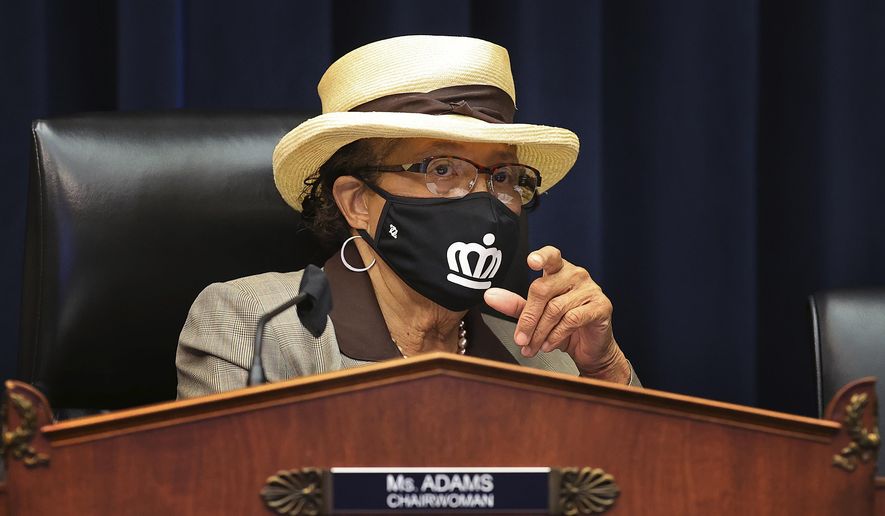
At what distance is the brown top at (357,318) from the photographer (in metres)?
1.38

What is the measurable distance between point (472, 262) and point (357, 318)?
0.59 feet

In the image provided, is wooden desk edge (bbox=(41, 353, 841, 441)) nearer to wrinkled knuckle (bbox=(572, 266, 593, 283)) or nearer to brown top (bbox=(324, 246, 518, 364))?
wrinkled knuckle (bbox=(572, 266, 593, 283))

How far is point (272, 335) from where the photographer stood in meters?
1.34

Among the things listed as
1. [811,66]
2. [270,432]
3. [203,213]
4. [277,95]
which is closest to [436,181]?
[203,213]

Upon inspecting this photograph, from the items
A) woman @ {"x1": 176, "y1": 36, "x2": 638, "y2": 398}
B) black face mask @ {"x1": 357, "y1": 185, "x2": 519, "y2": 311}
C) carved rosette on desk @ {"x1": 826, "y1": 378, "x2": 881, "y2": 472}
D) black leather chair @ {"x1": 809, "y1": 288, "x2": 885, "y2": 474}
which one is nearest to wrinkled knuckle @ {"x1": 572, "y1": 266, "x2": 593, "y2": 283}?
woman @ {"x1": 176, "y1": 36, "x2": 638, "y2": 398}

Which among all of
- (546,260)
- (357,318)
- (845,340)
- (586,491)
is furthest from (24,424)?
(845,340)

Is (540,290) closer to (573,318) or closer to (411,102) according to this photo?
(573,318)

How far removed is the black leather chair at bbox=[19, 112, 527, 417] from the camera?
146 cm

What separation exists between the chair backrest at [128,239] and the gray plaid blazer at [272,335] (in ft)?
0.36

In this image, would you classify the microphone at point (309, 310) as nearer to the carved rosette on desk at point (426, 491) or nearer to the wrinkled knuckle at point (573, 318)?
the carved rosette on desk at point (426, 491)

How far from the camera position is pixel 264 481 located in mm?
645

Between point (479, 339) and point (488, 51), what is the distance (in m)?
0.42

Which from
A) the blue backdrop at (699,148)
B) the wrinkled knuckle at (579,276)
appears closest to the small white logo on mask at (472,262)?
the wrinkled knuckle at (579,276)

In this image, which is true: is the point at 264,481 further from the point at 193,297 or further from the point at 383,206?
the point at 193,297
